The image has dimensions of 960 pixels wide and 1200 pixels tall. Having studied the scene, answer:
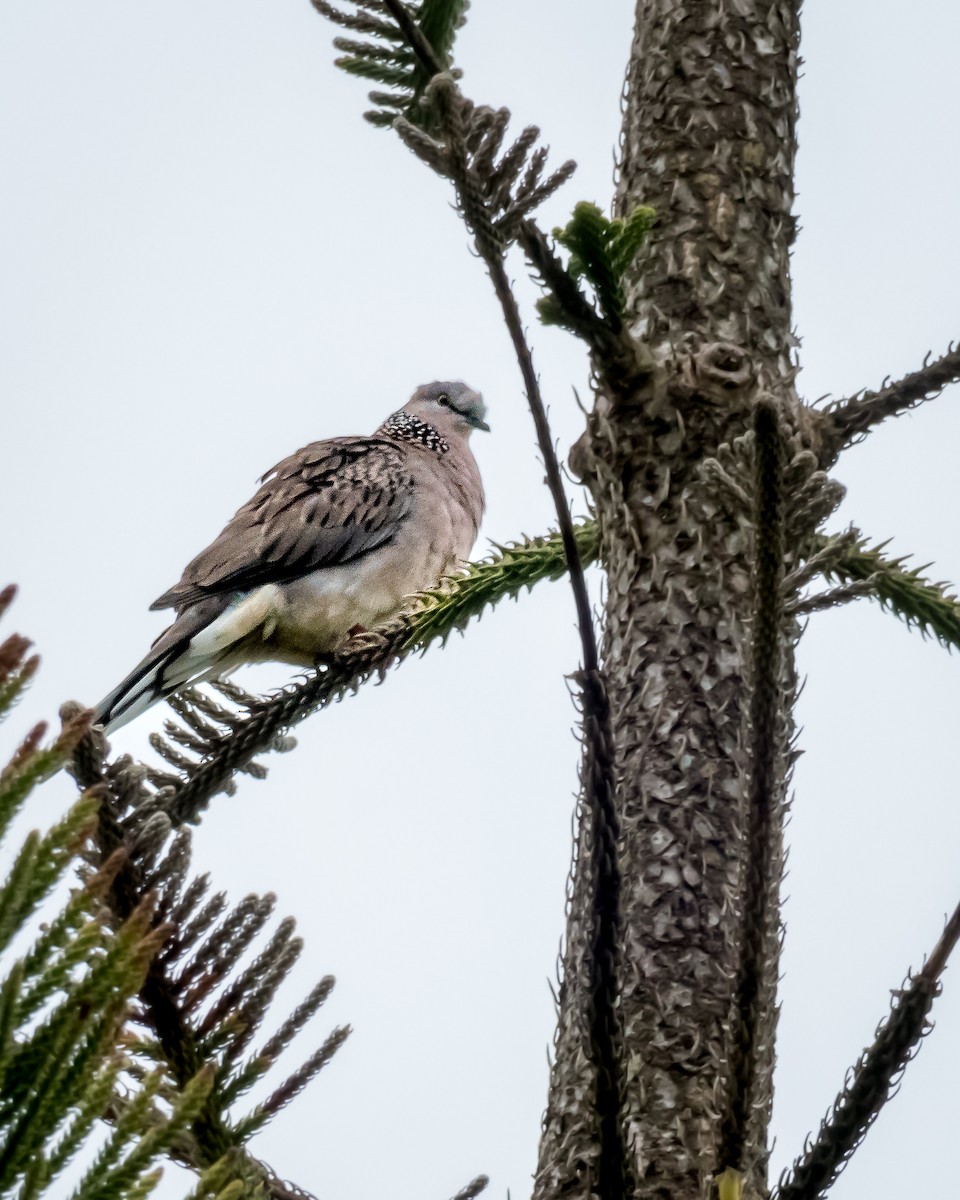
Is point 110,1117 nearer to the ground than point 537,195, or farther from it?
nearer to the ground

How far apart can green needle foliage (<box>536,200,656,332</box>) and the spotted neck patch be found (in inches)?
192

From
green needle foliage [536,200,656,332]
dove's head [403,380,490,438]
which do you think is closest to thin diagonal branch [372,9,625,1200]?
green needle foliage [536,200,656,332]

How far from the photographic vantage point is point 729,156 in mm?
3203

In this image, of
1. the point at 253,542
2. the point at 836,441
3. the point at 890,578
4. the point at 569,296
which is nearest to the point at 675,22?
the point at 836,441

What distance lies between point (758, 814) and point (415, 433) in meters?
5.81

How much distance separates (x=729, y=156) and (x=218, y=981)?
2368mm

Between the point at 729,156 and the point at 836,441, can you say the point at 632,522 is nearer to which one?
the point at 836,441

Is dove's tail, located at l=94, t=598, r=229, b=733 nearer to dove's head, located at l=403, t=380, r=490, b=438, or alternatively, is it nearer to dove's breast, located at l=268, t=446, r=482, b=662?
dove's breast, located at l=268, t=446, r=482, b=662

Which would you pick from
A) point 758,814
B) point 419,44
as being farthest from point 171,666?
point 758,814

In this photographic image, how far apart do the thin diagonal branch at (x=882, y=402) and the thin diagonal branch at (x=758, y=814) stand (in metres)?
1.44

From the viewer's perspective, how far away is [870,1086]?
1.57 m

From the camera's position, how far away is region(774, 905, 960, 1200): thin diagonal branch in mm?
1554

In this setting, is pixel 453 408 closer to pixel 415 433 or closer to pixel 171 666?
pixel 415 433

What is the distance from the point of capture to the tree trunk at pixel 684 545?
245cm
